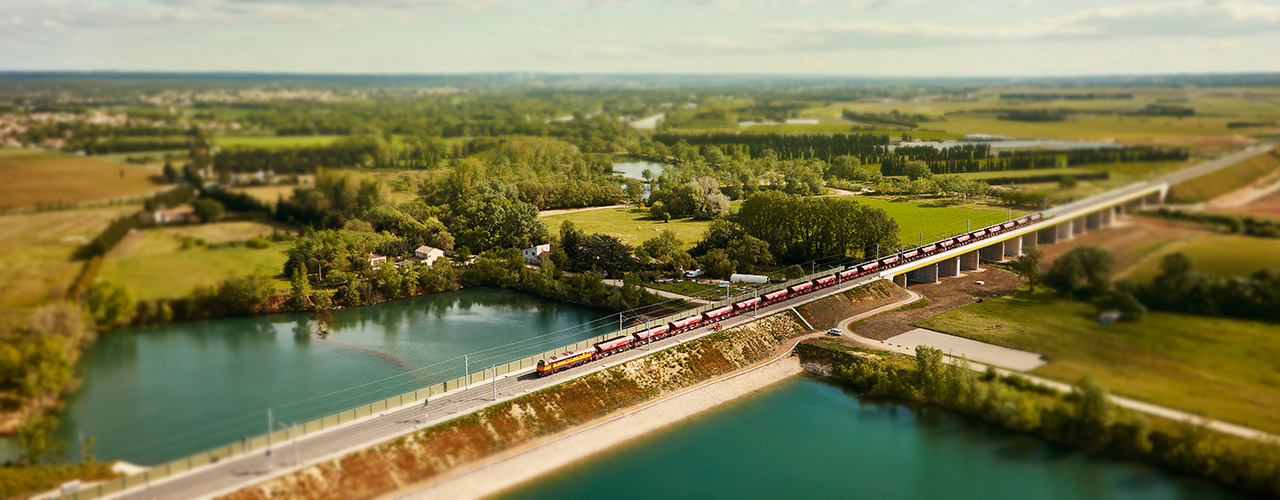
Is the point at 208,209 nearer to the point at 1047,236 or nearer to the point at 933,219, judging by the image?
the point at 1047,236

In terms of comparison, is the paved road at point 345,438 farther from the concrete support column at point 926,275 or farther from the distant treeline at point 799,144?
the distant treeline at point 799,144

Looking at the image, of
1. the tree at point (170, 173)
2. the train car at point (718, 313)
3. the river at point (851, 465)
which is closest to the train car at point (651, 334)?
the train car at point (718, 313)

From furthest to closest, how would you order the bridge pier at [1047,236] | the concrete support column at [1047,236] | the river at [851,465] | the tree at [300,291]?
1. the tree at [300,291]
2. the bridge pier at [1047,236]
3. the concrete support column at [1047,236]
4. the river at [851,465]

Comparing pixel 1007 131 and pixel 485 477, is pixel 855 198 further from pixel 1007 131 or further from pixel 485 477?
pixel 485 477

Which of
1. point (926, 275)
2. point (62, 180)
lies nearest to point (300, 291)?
point (62, 180)

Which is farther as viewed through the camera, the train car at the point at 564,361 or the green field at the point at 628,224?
the green field at the point at 628,224

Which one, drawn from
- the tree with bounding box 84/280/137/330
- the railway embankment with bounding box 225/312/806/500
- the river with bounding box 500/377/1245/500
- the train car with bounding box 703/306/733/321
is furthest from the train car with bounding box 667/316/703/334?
the tree with bounding box 84/280/137/330
